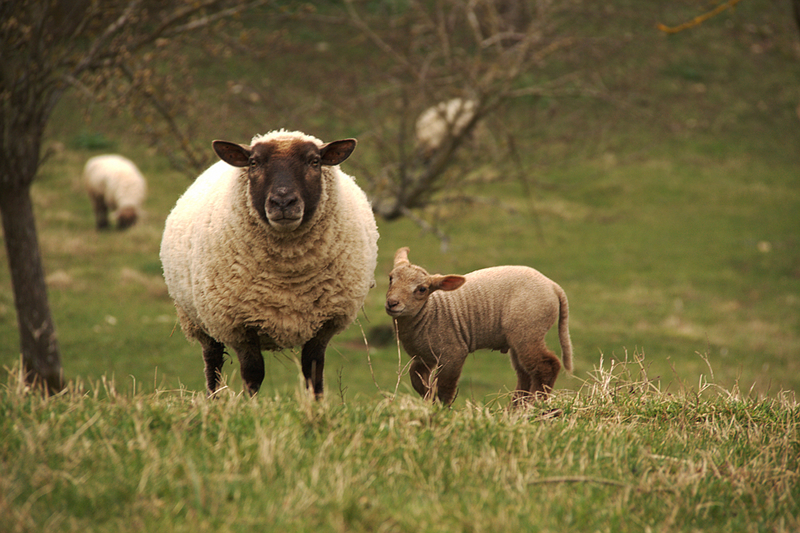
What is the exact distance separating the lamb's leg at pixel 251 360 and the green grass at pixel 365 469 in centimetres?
60

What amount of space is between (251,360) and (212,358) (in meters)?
0.77

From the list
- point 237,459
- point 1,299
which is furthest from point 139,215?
point 237,459

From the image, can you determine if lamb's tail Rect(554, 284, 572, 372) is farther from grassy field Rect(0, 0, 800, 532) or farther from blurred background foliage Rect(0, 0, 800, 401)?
blurred background foliage Rect(0, 0, 800, 401)

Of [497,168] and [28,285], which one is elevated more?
[497,168]

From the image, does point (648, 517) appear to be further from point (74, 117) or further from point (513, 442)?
point (74, 117)

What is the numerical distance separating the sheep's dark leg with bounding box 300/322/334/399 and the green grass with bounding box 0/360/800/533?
2.48 ft

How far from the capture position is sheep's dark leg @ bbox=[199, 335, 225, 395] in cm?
488

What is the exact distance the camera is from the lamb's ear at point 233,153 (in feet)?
13.9

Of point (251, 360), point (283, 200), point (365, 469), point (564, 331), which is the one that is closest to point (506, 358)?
point (564, 331)

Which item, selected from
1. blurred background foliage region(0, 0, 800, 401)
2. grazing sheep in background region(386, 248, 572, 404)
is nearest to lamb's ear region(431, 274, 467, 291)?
grazing sheep in background region(386, 248, 572, 404)

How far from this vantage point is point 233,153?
4.30 m

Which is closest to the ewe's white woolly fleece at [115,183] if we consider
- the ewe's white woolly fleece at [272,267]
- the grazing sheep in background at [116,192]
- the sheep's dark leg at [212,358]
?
the grazing sheep in background at [116,192]

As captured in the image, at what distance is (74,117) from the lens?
20438 mm

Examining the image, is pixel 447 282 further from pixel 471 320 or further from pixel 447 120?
pixel 447 120
